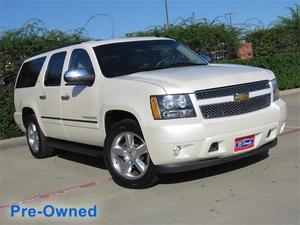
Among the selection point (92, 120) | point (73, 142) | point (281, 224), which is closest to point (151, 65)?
point (92, 120)

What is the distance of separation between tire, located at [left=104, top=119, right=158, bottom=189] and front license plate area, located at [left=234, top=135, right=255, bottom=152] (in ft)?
3.24

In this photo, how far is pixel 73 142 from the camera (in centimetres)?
736

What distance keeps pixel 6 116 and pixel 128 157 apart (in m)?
5.42

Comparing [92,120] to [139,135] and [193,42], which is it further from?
[193,42]

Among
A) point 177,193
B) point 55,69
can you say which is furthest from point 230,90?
point 55,69

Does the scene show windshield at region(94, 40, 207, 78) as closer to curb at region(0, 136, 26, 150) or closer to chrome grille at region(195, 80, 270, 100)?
chrome grille at region(195, 80, 270, 100)

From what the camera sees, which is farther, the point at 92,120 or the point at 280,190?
the point at 92,120

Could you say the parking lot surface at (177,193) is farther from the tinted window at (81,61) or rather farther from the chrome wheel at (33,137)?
the tinted window at (81,61)

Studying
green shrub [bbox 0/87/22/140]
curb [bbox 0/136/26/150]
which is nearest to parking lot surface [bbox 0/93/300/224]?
curb [bbox 0/136/26/150]

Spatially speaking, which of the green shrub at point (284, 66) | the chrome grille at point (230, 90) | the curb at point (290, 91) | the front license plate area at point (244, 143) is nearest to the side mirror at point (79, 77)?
the chrome grille at point (230, 90)

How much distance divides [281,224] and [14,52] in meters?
8.62

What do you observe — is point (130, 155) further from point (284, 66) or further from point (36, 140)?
point (284, 66)

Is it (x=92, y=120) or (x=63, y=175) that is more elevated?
(x=92, y=120)

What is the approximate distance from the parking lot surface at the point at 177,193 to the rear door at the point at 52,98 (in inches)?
24.3
